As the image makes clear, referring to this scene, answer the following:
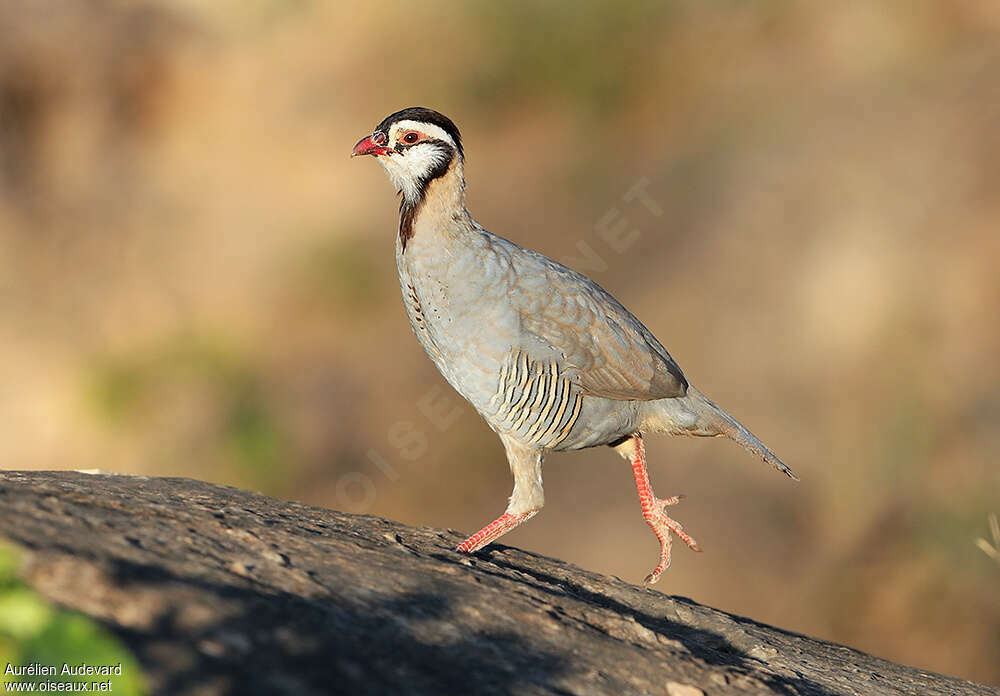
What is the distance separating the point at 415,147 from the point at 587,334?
4.96 ft

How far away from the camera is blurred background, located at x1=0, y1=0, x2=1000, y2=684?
12.9m

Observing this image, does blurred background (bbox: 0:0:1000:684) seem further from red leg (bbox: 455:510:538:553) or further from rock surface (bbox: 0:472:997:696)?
rock surface (bbox: 0:472:997:696)

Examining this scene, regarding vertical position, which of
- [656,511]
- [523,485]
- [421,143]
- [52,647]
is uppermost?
[421,143]

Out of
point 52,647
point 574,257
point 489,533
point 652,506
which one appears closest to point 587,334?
point 652,506

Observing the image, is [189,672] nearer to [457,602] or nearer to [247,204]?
[457,602]

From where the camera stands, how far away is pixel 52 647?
88.3 inches

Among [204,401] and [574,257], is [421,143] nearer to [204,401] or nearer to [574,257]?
[574,257]

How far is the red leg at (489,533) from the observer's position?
5320mm

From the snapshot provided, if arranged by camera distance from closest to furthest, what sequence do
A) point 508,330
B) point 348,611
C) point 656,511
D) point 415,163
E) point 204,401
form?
1. point 348,611
2. point 508,330
3. point 415,163
4. point 656,511
5. point 204,401

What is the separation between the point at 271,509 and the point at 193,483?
67cm

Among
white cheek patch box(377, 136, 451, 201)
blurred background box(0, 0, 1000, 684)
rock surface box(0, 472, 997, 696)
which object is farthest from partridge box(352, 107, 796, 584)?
blurred background box(0, 0, 1000, 684)

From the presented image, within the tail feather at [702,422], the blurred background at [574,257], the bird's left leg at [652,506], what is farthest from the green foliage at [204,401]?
the tail feather at [702,422]

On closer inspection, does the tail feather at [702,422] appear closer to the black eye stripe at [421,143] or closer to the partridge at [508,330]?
the partridge at [508,330]

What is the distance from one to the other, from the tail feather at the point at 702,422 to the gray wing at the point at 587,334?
16 cm
